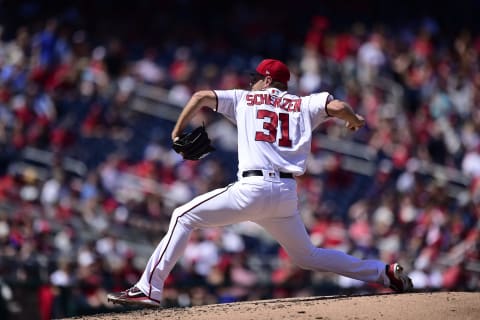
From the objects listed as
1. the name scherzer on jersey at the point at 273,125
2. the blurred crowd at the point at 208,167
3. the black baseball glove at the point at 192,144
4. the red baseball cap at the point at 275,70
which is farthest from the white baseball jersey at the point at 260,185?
the blurred crowd at the point at 208,167

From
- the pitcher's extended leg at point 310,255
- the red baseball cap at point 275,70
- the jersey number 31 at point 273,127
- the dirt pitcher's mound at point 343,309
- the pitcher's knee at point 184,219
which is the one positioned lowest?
the dirt pitcher's mound at point 343,309

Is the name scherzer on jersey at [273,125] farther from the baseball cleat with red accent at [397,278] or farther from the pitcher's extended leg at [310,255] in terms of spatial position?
the baseball cleat with red accent at [397,278]

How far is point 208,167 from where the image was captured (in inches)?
507

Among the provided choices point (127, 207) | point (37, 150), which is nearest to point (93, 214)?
point (127, 207)

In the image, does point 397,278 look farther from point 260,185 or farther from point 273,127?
point 273,127

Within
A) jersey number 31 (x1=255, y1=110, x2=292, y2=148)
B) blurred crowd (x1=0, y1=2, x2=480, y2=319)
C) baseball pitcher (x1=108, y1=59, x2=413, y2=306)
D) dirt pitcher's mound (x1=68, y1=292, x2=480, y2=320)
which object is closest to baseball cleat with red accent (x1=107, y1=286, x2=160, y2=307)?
baseball pitcher (x1=108, y1=59, x2=413, y2=306)

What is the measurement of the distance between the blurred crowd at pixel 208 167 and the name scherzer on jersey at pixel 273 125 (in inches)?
110

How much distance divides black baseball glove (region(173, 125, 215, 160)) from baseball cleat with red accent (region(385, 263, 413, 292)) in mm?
1510

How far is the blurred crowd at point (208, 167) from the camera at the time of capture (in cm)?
1084

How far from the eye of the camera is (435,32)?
50.1ft

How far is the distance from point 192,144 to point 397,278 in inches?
68.1

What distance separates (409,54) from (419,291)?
7.51m

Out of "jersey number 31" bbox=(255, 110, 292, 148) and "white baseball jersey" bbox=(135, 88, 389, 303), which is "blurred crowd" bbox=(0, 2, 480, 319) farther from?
"jersey number 31" bbox=(255, 110, 292, 148)

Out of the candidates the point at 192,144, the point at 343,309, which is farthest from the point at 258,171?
the point at 343,309
